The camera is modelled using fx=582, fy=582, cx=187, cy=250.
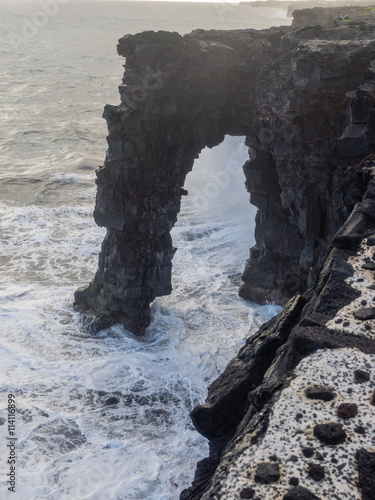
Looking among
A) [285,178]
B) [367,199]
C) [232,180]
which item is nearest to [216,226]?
[232,180]

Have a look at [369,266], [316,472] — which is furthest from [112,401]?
[316,472]

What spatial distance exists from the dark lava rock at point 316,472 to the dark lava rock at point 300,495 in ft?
0.52

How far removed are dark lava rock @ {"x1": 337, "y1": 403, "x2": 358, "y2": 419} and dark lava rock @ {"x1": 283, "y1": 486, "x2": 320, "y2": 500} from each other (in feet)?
2.98

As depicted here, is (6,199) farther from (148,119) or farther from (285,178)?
(285,178)

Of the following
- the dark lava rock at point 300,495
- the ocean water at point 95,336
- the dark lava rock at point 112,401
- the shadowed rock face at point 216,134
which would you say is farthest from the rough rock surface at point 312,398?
the dark lava rock at point 112,401

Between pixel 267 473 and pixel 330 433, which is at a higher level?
pixel 330 433

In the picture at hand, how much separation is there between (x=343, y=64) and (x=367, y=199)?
29.0ft

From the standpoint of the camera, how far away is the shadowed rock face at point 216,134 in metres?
17.6

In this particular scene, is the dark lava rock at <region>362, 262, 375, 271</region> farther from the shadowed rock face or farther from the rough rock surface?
the shadowed rock face

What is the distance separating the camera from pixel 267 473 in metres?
5.08

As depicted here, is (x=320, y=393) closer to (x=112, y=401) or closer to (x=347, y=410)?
(x=347, y=410)

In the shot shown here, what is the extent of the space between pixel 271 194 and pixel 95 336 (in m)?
8.65

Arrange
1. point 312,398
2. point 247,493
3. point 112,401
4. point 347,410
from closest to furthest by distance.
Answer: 1. point 247,493
2. point 347,410
3. point 312,398
4. point 112,401

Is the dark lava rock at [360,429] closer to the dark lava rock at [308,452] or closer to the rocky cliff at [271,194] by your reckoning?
the rocky cliff at [271,194]
